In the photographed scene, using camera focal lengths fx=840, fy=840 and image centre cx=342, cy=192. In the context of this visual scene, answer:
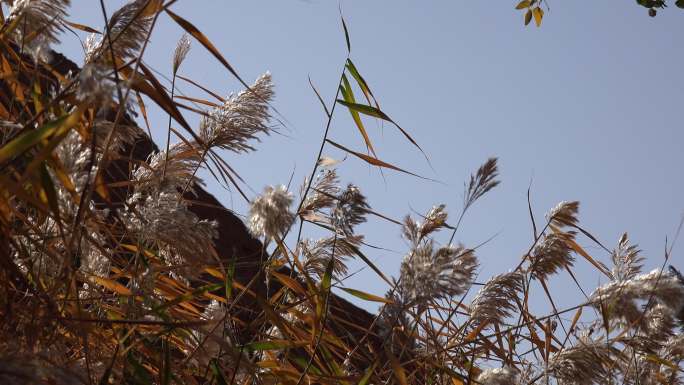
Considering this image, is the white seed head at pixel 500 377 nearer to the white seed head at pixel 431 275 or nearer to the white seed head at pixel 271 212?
the white seed head at pixel 431 275

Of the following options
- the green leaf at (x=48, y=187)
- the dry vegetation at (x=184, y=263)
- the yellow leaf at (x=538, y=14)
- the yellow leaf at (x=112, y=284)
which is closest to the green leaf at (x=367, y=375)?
the dry vegetation at (x=184, y=263)

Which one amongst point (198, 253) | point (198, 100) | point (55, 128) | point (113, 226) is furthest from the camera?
point (198, 100)


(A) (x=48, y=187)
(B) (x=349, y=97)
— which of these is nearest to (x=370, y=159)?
(B) (x=349, y=97)

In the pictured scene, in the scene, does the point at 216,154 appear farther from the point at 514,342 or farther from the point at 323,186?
the point at 514,342

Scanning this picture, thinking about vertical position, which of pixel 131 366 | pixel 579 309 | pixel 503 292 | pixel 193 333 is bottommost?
pixel 131 366

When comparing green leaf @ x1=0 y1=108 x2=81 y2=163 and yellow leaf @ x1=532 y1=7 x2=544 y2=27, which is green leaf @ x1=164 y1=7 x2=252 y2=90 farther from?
yellow leaf @ x1=532 y1=7 x2=544 y2=27

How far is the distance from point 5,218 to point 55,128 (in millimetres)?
299

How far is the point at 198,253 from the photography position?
185cm

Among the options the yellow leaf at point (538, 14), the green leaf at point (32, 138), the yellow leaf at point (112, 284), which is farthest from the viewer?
the yellow leaf at point (538, 14)

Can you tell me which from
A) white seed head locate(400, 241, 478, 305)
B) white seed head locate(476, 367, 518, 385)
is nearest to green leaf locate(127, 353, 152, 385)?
white seed head locate(400, 241, 478, 305)

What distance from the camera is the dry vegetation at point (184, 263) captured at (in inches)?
59.6

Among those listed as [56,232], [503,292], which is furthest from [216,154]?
[503,292]

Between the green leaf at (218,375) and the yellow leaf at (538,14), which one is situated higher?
the yellow leaf at (538,14)

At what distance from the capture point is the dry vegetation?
1.51 metres
